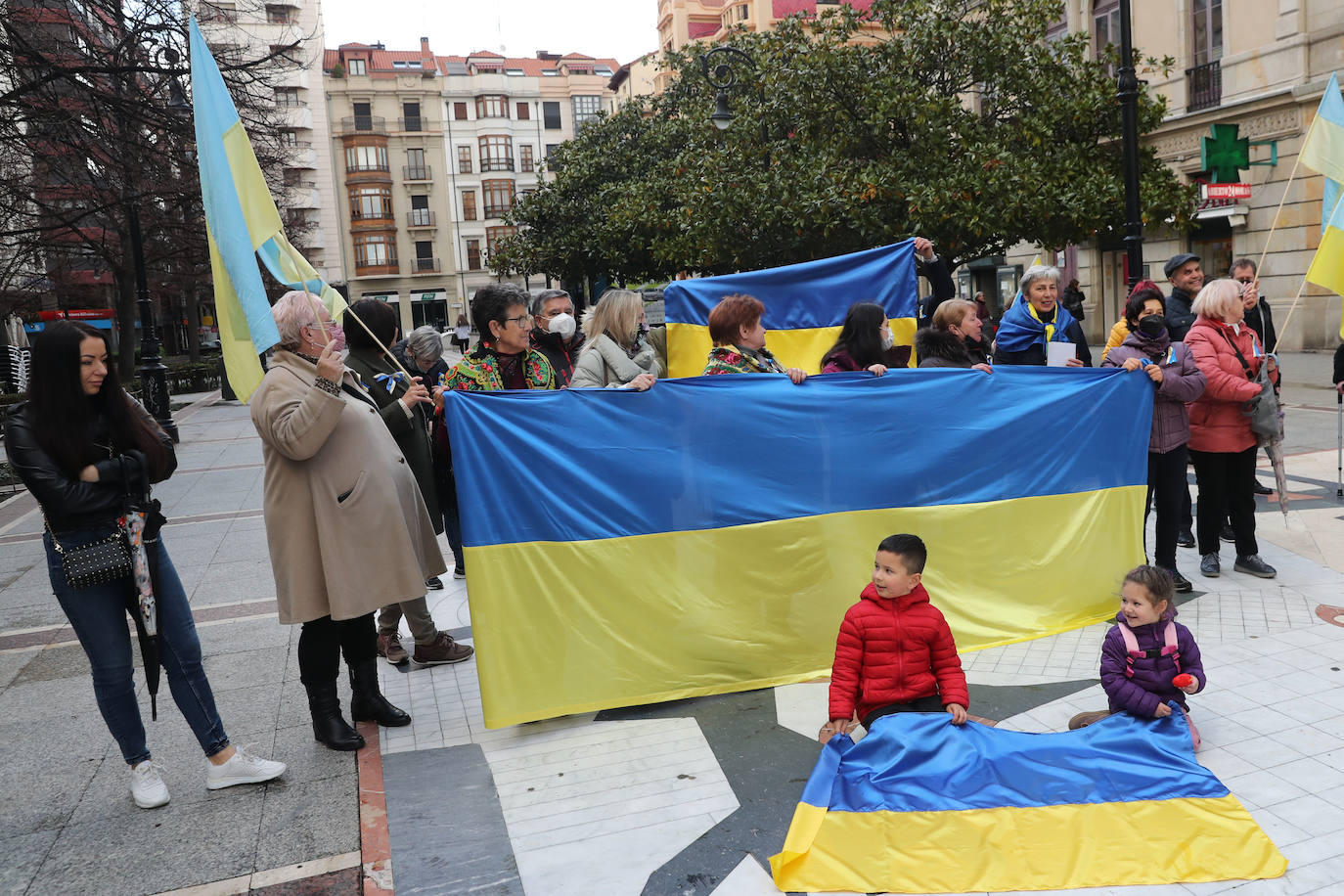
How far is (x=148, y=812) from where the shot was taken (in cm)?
394

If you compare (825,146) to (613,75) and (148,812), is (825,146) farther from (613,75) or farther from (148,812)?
(613,75)

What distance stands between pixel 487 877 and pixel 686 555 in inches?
72.0

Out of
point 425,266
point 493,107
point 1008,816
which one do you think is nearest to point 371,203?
point 425,266

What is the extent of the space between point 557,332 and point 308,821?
3233mm

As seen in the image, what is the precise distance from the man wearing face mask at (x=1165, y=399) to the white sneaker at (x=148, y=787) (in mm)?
5285

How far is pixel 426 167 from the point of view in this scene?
75125 mm

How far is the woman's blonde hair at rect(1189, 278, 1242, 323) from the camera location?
6.06m

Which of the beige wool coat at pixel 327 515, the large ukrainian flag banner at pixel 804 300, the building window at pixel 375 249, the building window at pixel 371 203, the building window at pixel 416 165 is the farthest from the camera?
the building window at pixel 416 165

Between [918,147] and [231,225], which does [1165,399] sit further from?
[918,147]

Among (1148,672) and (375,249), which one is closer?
(1148,672)

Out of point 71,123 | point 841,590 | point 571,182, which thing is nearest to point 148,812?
point 841,590

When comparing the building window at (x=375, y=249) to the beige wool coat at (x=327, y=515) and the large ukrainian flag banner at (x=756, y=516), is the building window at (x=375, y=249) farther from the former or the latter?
the beige wool coat at (x=327, y=515)

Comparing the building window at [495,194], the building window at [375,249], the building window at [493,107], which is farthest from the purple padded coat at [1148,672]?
the building window at [493,107]

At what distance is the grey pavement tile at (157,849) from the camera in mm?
3443
